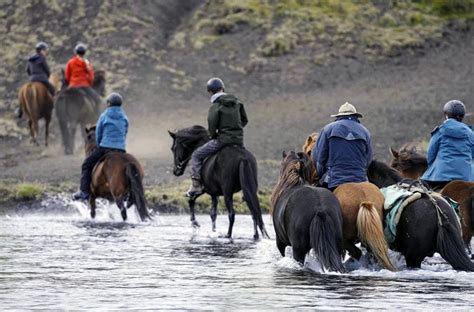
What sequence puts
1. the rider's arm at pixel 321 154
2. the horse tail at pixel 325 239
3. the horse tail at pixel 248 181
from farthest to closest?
the horse tail at pixel 248 181 < the rider's arm at pixel 321 154 < the horse tail at pixel 325 239

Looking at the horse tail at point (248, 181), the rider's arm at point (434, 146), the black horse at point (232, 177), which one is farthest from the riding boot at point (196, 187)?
the rider's arm at point (434, 146)

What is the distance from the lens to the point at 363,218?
1368 cm

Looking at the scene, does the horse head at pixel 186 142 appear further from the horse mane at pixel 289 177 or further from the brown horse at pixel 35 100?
the brown horse at pixel 35 100

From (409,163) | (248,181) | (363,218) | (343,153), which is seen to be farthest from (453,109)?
(248,181)

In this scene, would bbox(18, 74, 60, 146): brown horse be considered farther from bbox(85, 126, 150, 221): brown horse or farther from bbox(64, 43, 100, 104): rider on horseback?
bbox(85, 126, 150, 221): brown horse

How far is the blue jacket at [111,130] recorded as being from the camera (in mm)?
23000

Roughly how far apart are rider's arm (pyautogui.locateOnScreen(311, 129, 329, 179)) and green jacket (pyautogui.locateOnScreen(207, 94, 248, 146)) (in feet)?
15.7

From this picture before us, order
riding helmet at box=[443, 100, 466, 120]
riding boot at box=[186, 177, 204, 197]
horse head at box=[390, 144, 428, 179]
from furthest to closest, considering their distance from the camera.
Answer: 1. riding boot at box=[186, 177, 204, 197]
2. horse head at box=[390, 144, 428, 179]
3. riding helmet at box=[443, 100, 466, 120]

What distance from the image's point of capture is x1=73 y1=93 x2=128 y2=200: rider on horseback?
75.5 feet

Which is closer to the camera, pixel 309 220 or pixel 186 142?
pixel 309 220

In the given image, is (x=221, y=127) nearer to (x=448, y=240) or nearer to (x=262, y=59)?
(x=448, y=240)

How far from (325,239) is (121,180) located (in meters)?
9.26

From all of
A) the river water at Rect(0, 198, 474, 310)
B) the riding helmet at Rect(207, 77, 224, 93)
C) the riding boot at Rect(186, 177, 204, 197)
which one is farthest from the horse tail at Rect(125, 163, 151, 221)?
the riding helmet at Rect(207, 77, 224, 93)

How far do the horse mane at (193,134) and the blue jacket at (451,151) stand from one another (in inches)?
215
